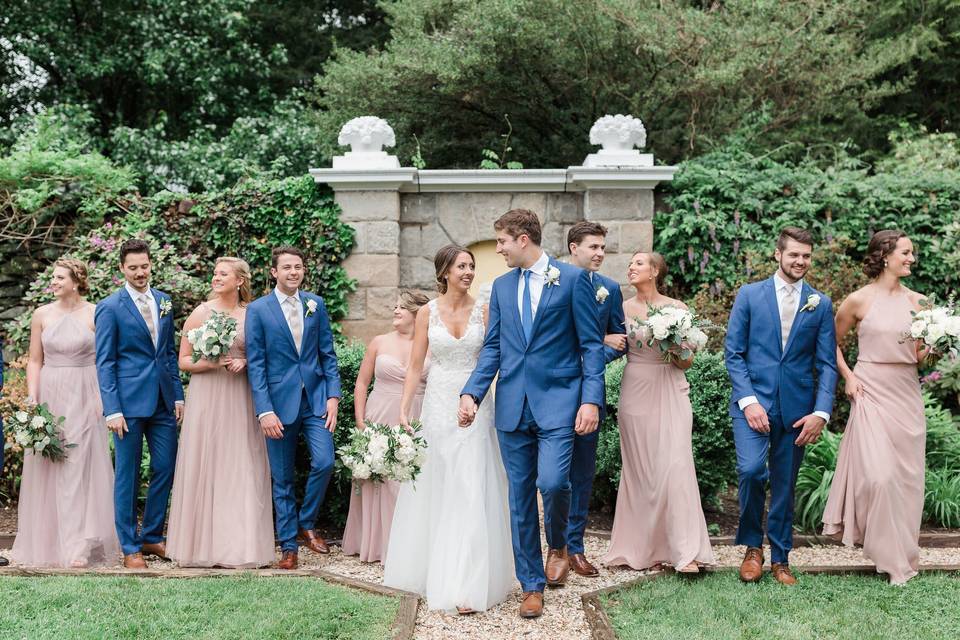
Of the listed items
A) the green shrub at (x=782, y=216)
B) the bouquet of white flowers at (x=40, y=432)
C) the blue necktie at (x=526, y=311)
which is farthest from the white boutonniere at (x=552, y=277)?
the green shrub at (x=782, y=216)

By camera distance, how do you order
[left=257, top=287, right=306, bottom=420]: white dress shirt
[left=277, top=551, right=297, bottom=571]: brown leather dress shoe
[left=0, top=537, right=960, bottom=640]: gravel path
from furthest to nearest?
[left=257, top=287, right=306, bottom=420]: white dress shirt
[left=277, top=551, right=297, bottom=571]: brown leather dress shoe
[left=0, top=537, right=960, bottom=640]: gravel path

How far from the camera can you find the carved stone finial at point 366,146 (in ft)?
31.6

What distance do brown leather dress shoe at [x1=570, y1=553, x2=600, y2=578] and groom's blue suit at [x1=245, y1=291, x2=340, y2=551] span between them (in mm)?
1673

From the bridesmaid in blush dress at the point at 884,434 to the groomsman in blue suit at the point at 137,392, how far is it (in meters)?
4.26

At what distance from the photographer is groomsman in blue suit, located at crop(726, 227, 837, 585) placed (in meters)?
5.04

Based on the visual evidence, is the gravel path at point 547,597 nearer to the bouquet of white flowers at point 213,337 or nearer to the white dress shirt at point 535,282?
the bouquet of white flowers at point 213,337

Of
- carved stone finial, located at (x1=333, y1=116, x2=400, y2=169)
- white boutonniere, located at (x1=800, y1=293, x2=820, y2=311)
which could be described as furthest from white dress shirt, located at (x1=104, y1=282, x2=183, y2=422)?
carved stone finial, located at (x1=333, y1=116, x2=400, y2=169)

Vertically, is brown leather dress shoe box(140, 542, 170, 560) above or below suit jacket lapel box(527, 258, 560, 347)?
below

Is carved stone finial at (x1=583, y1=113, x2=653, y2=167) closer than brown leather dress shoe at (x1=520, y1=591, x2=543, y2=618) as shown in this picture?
No

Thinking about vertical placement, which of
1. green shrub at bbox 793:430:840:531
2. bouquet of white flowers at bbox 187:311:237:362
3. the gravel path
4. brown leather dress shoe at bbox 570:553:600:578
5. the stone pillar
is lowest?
the gravel path

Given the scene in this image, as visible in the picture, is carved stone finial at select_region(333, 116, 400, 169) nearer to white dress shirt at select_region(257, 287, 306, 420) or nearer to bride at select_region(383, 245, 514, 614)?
white dress shirt at select_region(257, 287, 306, 420)

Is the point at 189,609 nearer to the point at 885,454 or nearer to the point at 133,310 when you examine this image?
the point at 133,310

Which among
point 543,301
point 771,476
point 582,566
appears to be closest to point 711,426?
point 771,476

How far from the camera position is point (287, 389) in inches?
221
